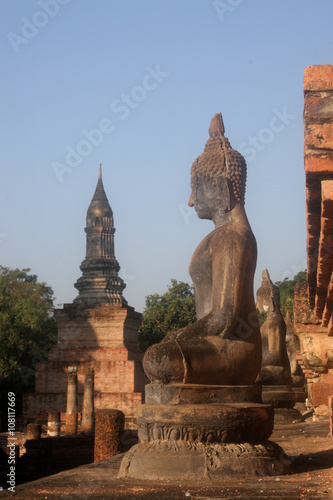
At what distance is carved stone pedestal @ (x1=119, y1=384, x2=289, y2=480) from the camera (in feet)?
13.8

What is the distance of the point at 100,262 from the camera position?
31.5 m

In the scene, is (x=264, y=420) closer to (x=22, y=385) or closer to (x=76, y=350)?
(x=76, y=350)

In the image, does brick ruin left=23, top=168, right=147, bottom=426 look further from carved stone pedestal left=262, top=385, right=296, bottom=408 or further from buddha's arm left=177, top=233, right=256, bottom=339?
buddha's arm left=177, top=233, right=256, bottom=339

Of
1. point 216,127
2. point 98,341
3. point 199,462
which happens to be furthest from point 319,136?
point 98,341

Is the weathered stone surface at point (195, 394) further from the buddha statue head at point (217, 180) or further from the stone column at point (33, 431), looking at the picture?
Result: the stone column at point (33, 431)

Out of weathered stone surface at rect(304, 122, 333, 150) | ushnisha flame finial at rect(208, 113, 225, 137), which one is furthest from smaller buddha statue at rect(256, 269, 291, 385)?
weathered stone surface at rect(304, 122, 333, 150)

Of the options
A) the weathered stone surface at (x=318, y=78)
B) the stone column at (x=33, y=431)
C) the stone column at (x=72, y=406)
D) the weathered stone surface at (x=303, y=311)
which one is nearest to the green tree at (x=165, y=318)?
the stone column at (x=72, y=406)

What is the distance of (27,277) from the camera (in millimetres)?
45719

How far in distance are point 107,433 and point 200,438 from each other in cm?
725

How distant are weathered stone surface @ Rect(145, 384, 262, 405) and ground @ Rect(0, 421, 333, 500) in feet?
1.82

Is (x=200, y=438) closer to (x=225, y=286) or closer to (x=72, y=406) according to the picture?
(x=225, y=286)

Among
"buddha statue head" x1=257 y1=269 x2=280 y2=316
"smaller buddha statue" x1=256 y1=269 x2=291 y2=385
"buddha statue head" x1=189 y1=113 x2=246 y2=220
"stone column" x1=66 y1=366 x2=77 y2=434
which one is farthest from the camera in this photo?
"stone column" x1=66 y1=366 x2=77 y2=434

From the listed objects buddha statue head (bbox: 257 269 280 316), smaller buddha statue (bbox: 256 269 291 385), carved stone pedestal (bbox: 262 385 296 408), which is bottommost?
carved stone pedestal (bbox: 262 385 296 408)

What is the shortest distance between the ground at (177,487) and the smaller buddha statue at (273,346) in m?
5.26
